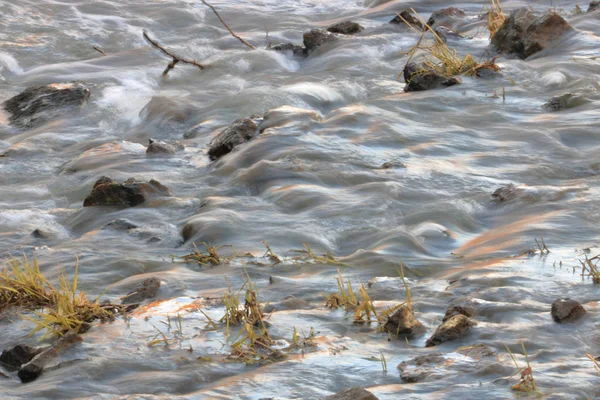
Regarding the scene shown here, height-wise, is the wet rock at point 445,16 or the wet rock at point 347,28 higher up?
the wet rock at point 445,16

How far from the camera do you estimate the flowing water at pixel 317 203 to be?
3.32 metres

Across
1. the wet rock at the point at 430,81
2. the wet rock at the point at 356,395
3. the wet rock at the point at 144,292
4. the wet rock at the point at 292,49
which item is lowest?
the wet rock at the point at 292,49

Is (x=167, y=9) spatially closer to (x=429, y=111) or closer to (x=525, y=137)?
(x=429, y=111)

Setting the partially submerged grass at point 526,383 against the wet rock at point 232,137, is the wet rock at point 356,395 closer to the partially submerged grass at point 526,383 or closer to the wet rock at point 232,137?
the partially submerged grass at point 526,383

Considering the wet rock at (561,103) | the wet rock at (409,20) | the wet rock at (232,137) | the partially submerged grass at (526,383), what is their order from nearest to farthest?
the partially submerged grass at (526,383) < the wet rock at (232,137) < the wet rock at (561,103) < the wet rock at (409,20)

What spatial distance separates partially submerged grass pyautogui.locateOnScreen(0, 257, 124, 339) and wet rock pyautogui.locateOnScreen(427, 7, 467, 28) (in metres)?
6.73

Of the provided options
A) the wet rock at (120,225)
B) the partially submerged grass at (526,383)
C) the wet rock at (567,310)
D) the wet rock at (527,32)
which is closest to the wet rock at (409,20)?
the wet rock at (527,32)

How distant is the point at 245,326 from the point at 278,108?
3.76m

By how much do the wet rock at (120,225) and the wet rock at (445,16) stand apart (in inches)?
225

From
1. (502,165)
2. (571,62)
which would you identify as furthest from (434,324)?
(571,62)

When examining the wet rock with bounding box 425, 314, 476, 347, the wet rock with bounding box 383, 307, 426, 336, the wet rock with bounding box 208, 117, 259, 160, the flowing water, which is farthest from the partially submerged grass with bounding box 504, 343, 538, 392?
the wet rock with bounding box 208, 117, 259, 160

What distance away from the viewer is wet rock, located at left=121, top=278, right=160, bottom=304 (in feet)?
13.4

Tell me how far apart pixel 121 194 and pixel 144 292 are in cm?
157

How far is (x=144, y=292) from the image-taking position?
4.11 meters
